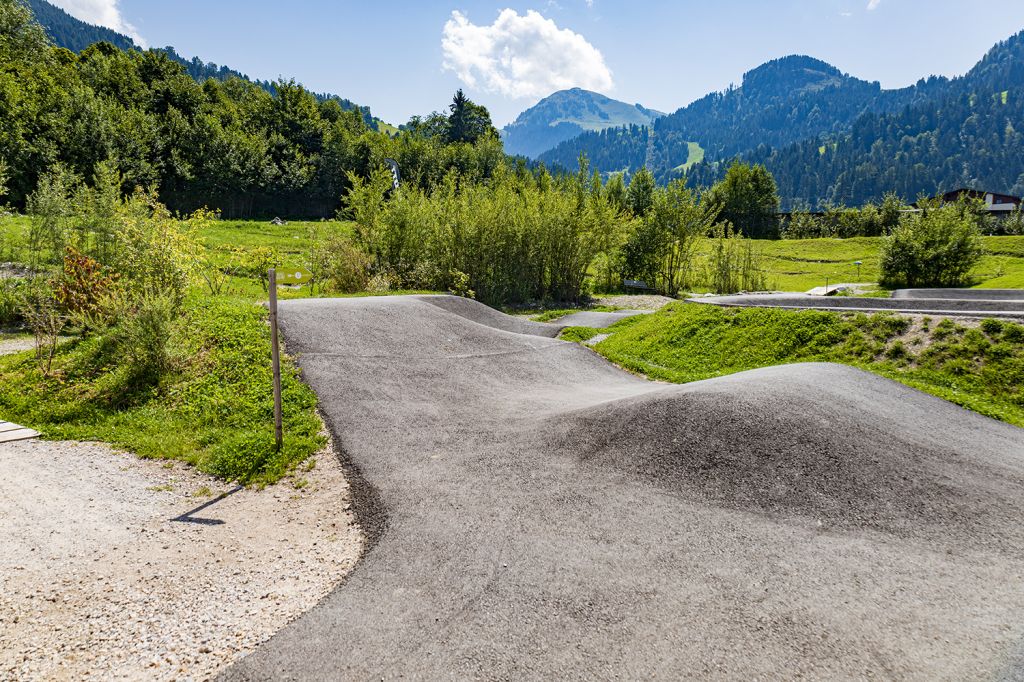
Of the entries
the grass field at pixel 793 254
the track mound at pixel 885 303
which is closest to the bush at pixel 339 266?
the grass field at pixel 793 254

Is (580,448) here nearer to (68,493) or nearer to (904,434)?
(904,434)

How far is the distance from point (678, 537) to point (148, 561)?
5136 mm

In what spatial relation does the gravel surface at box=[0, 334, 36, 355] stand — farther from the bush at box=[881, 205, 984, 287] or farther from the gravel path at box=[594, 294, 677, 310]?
the bush at box=[881, 205, 984, 287]

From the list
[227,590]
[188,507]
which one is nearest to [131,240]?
[188,507]

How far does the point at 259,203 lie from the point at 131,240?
42134 millimetres

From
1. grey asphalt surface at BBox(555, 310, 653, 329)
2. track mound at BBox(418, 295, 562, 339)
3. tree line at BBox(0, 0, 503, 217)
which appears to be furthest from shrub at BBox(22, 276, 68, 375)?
tree line at BBox(0, 0, 503, 217)

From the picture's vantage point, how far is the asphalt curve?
369cm

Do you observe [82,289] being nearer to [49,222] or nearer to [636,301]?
[49,222]

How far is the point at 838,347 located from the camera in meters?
11.8

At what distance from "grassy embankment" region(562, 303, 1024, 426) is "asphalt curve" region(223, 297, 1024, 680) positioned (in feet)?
5.16

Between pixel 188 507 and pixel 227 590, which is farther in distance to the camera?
pixel 188 507

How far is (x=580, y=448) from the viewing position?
7.21 meters

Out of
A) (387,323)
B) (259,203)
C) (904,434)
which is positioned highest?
(259,203)

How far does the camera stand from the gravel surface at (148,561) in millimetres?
3859
